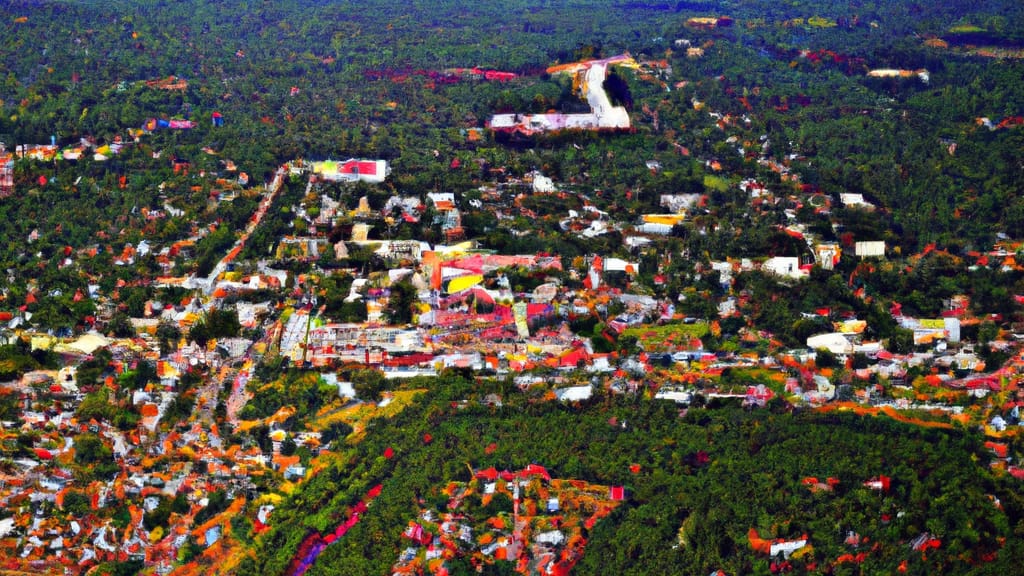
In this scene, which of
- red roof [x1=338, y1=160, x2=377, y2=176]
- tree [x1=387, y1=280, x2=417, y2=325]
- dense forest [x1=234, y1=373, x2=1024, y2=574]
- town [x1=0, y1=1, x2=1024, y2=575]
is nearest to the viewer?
dense forest [x1=234, y1=373, x2=1024, y2=574]

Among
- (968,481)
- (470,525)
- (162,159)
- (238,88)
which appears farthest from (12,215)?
(968,481)

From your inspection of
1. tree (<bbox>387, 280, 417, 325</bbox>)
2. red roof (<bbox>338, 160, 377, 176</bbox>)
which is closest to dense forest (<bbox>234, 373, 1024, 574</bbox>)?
tree (<bbox>387, 280, 417, 325</bbox>)

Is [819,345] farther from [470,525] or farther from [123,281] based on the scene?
[123,281]

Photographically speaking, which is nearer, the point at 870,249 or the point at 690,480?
the point at 690,480

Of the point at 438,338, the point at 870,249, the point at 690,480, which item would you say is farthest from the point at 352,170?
the point at 690,480

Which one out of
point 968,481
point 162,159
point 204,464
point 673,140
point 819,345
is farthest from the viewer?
point 673,140

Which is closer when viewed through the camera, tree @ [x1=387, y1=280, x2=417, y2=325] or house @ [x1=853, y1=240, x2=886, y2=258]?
Answer: tree @ [x1=387, y1=280, x2=417, y2=325]

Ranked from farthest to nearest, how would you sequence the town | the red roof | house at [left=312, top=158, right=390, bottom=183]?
the red roof
house at [left=312, top=158, right=390, bottom=183]
the town

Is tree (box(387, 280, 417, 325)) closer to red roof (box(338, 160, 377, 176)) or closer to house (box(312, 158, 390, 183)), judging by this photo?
house (box(312, 158, 390, 183))

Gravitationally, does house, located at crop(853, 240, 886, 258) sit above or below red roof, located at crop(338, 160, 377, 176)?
below

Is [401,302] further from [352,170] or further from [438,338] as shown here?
[352,170]

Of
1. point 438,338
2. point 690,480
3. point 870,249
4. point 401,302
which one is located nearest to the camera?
point 690,480
